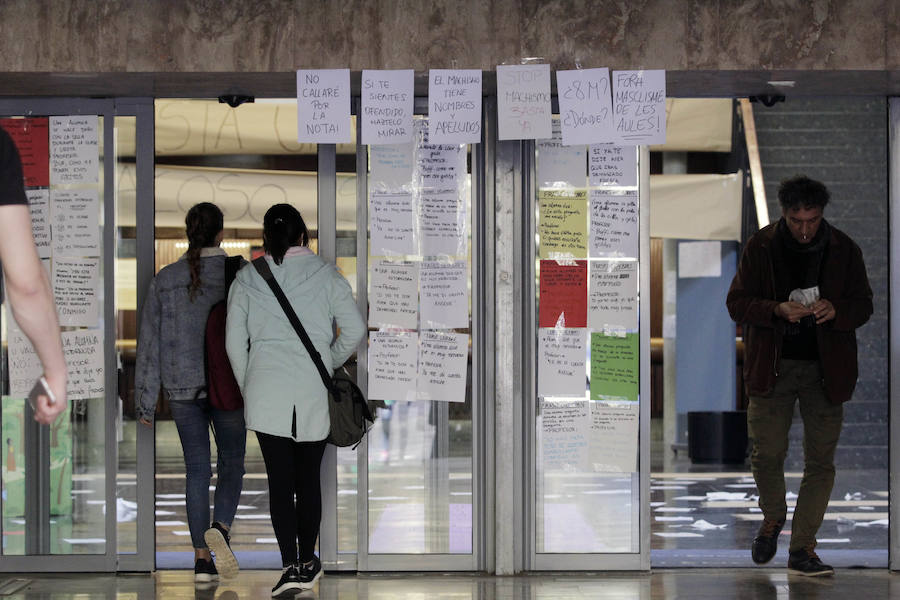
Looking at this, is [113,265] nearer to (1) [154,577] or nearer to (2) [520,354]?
(1) [154,577]

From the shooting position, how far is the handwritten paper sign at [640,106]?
4945 mm

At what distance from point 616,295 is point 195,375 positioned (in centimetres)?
188

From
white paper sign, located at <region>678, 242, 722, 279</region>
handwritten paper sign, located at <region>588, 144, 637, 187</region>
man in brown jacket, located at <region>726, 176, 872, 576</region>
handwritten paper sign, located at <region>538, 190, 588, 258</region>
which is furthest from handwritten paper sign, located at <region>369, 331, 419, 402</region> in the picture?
white paper sign, located at <region>678, 242, 722, 279</region>

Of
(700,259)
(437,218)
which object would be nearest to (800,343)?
(437,218)

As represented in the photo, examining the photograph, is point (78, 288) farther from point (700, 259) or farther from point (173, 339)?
point (700, 259)

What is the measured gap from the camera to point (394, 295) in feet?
17.5

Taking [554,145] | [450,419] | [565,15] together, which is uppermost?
[565,15]

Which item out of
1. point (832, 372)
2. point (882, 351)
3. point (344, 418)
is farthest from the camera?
point (882, 351)

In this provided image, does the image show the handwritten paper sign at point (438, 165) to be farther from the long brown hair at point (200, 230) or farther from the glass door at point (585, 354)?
the long brown hair at point (200, 230)

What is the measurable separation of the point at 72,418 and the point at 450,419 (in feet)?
5.71

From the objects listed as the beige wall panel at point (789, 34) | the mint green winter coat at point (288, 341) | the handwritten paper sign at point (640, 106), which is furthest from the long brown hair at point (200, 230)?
the beige wall panel at point (789, 34)

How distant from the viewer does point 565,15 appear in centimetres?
493

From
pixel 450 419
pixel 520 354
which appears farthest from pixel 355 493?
pixel 520 354

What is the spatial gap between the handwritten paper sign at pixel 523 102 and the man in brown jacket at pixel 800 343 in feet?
3.64
